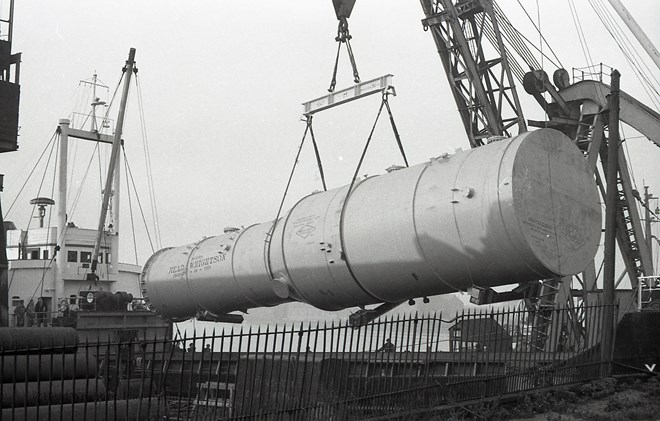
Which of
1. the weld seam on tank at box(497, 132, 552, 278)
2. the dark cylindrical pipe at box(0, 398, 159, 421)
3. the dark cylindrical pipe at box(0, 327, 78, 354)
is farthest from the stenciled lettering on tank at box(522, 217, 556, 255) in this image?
the dark cylindrical pipe at box(0, 327, 78, 354)

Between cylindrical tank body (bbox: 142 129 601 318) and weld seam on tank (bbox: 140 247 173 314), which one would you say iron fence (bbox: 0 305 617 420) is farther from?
weld seam on tank (bbox: 140 247 173 314)

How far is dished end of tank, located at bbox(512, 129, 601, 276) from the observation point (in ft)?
33.6

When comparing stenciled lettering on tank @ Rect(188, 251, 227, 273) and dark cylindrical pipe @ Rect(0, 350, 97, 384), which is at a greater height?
stenciled lettering on tank @ Rect(188, 251, 227, 273)

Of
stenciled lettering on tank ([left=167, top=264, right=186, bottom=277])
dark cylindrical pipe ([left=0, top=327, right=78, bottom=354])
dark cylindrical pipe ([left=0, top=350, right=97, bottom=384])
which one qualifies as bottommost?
dark cylindrical pipe ([left=0, top=350, right=97, bottom=384])

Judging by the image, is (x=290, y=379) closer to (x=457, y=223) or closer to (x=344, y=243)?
(x=344, y=243)

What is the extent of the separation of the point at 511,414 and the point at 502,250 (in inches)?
89.4

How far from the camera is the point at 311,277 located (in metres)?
12.4

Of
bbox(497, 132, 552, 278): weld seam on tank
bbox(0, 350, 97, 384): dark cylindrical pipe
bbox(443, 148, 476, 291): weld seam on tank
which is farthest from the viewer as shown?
bbox(443, 148, 476, 291): weld seam on tank

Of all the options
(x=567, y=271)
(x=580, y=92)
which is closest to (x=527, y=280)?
(x=567, y=271)

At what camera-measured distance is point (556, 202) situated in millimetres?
10867

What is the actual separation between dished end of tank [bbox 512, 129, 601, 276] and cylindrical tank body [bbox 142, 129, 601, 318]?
0.02 meters

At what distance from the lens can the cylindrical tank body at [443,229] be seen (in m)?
10.2

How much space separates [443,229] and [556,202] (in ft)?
6.05

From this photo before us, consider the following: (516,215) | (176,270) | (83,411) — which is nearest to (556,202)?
(516,215)
